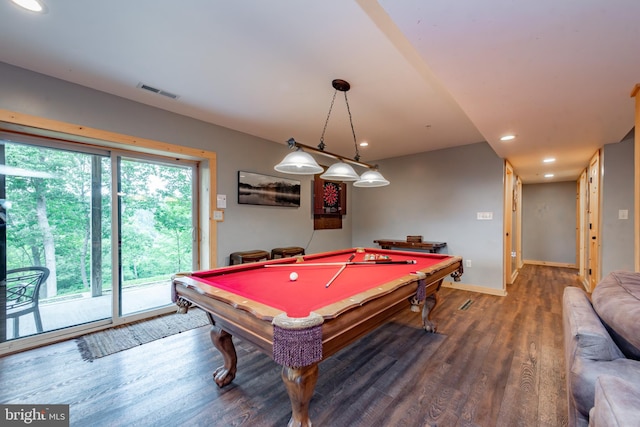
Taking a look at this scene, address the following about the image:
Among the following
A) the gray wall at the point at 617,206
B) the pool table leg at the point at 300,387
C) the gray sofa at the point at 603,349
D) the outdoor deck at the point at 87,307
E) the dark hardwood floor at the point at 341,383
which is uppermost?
the gray wall at the point at 617,206

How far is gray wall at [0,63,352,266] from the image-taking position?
226 centimetres

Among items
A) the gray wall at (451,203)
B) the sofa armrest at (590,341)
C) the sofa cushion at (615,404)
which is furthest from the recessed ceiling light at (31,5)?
the gray wall at (451,203)

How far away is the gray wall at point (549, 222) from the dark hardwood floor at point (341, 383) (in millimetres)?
5066

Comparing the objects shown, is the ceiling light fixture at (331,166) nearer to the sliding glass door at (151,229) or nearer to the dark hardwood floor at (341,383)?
the dark hardwood floor at (341,383)

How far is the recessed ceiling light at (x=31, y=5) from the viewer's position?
1.48m

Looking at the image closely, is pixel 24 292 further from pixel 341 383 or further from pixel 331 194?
pixel 331 194

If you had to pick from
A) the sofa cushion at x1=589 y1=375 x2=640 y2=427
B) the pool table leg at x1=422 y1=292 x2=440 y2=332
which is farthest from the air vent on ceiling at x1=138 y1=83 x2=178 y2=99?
the sofa cushion at x1=589 y1=375 x2=640 y2=427

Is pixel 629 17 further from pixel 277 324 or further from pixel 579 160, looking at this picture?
pixel 579 160

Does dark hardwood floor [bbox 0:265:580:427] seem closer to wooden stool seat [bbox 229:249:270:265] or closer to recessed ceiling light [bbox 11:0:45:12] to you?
wooden stool seat [bbox 229:249:270:265]

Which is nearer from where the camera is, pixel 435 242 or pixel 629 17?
pixel 629 17

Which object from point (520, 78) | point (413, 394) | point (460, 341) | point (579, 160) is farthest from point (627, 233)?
point (413, 394)

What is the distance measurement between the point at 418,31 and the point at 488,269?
3.98 metres

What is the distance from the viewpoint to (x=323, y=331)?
114 centimetres

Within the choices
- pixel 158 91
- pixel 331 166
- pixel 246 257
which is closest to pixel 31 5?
pixel 158 91
